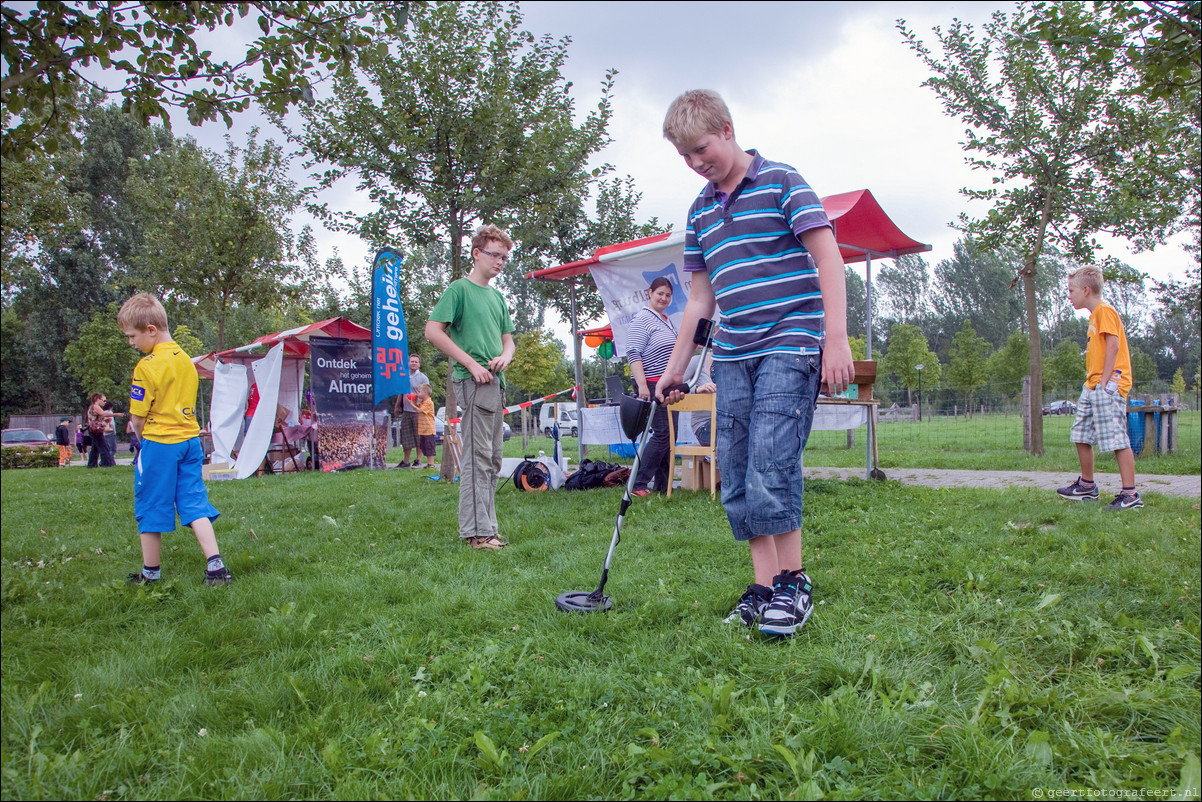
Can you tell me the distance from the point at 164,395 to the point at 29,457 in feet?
71.4

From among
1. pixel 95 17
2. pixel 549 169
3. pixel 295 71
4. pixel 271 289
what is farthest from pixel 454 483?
pixel 271 289

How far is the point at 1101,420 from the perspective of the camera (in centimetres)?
535

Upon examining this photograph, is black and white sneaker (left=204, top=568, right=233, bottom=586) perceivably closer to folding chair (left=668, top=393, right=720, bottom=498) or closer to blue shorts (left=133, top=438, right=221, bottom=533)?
blue shorts (left=133, top=438, right=221, bottom=533)

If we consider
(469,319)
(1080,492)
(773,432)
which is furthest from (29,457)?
(1080,492)

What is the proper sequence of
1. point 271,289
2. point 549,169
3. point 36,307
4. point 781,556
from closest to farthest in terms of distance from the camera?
point 781,556 → point 549,169 → point 271,289 → point 36,307

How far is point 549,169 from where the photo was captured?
9898 millimetres

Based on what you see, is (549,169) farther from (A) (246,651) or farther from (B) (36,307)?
(B) (36,307)

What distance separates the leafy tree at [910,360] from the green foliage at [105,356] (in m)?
41.0

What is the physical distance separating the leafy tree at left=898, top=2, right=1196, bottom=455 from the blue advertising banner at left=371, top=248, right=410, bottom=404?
7828 mm

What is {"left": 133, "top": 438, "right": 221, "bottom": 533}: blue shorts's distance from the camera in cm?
372

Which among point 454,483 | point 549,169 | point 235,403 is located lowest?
point 454,483

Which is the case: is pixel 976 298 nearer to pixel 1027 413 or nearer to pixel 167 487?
pixel 1027 413

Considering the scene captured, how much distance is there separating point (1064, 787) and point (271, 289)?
61.6ft

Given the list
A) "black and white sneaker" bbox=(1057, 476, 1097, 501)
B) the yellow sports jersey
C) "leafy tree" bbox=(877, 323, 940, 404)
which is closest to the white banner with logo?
"black and white sneaker" bbox=(1057, 476, 1097, 501)
